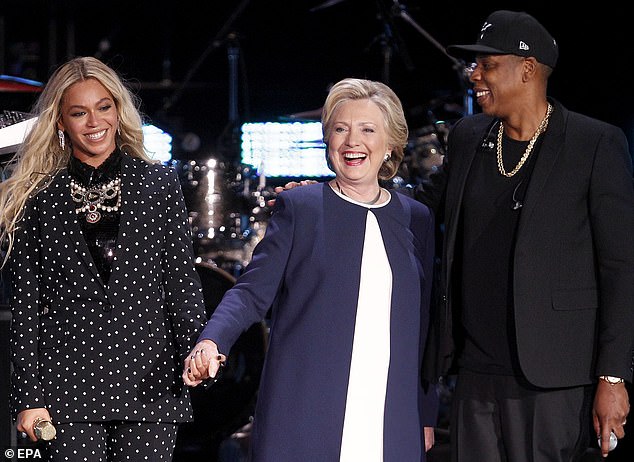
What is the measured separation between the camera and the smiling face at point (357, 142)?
2.84 meters

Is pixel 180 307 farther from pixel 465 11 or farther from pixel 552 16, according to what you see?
pixel 465 11

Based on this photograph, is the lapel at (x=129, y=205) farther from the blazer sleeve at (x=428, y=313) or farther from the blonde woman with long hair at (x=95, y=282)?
the blazer sleeve at (x=428, y=313)

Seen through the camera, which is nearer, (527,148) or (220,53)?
(527,148)

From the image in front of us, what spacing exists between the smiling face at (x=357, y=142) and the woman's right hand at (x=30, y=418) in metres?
1.07

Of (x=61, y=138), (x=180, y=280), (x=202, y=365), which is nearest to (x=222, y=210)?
(x=61, y=138)

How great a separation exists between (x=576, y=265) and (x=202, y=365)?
1.07 m

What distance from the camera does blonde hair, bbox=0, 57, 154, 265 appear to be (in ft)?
10.1

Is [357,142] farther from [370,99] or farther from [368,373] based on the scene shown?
[368,373]

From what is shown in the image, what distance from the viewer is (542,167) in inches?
113

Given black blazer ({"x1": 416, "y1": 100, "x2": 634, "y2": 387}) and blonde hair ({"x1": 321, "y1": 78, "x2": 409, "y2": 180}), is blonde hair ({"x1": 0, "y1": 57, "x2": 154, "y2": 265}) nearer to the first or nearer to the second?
blonde hair ({"x1": 321, "y1": 78, "x2": 409, "y2": 180})

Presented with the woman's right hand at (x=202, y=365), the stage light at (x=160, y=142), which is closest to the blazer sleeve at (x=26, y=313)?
the woman's right hand at (x=202, y=365)

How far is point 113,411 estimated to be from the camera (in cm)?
293

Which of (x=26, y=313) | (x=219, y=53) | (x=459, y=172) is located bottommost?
(x=26, y=313)

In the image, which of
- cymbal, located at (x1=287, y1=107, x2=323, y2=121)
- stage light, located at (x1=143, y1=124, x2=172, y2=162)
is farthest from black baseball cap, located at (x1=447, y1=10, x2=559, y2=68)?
stage light, located at (x1=143, y1=124, x2=172, y2=162)
